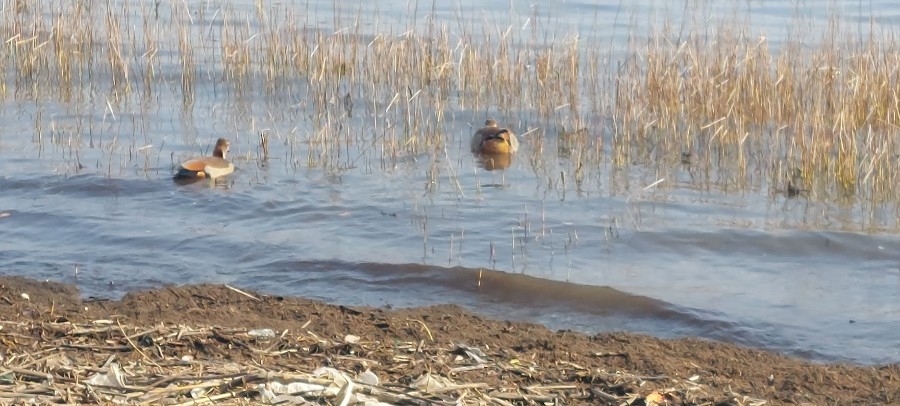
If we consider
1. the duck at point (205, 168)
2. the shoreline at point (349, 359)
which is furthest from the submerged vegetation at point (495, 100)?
the shoreline at point (349, 359)

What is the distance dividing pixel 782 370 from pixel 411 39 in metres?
8.67

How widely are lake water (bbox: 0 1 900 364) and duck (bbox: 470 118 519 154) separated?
0.64 ft

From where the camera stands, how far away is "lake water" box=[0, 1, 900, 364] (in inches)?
305

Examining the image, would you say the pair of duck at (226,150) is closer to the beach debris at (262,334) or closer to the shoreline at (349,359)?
the shoreline at (349,359)

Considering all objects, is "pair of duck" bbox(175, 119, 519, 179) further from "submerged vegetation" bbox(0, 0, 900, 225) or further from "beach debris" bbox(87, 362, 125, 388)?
"beach debris" bbox(87, 362, 125, 388)

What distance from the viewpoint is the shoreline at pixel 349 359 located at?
14.9 feet

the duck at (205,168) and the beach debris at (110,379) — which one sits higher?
the duck at (205,168)

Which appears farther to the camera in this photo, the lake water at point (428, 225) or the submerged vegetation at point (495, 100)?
the submerged vegetation at point (495, 100)

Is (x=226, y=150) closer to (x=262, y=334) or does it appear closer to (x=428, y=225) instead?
(x=428, y=225)

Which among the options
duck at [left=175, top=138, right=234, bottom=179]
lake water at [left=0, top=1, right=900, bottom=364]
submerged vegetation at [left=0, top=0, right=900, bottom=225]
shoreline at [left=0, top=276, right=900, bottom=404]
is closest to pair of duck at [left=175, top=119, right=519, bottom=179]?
duck at [left=175, top=138, right=234, bottom=179]

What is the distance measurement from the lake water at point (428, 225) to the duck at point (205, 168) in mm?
125

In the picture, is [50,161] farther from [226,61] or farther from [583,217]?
[583,217]

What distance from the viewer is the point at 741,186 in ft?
35.6

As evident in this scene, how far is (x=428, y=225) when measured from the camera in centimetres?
936
